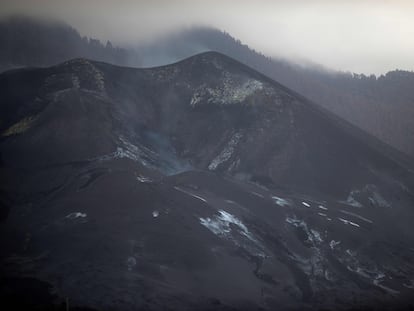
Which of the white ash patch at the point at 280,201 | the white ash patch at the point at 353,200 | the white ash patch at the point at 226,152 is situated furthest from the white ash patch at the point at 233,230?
the white ash patch at the point at 353,200

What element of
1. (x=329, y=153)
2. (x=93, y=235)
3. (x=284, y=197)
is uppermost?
(x=329, y=153)

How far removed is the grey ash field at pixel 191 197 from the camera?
6581 cm

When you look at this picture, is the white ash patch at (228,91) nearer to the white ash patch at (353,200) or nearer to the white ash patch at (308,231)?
the white ash patch at (353,200)

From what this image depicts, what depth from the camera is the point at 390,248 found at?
298 feet

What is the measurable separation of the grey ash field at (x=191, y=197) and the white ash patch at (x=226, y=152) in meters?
0.39

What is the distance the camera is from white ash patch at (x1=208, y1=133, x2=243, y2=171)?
11281 centimetres

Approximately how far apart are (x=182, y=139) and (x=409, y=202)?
5141 cm

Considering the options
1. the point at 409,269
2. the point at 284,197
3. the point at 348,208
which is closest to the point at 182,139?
the point at 284,197

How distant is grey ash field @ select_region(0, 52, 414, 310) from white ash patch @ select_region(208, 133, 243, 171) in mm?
387

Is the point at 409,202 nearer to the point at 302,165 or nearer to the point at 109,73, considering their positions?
the point at 302,165


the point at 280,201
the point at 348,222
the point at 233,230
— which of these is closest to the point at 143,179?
the point at 233,230

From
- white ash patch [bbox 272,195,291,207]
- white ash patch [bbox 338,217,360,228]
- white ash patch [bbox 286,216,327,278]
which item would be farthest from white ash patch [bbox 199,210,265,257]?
white ash patch [bbox 338,217,360,228]

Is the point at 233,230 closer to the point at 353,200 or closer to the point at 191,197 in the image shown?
the point at 191,197

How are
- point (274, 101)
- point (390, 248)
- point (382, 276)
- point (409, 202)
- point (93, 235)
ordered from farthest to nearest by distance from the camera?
1. point (274, 101)
2. point (409, 202)
3. point (390, 248)
4. point (382, 276)
5. point (93, 235)
